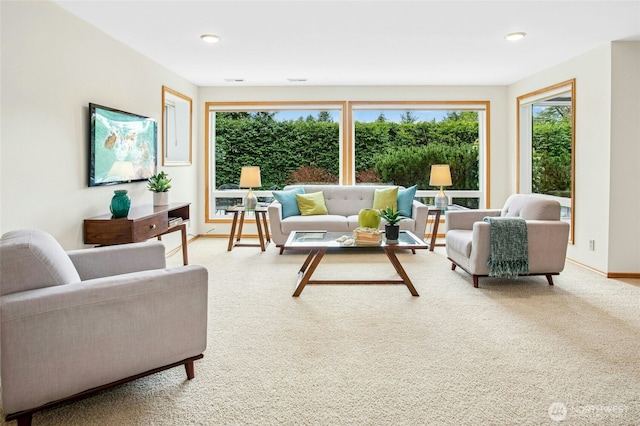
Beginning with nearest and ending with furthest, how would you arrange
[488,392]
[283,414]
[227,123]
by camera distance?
[283,414] → [488,392] → [227,123]

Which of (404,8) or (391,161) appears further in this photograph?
(391,161)

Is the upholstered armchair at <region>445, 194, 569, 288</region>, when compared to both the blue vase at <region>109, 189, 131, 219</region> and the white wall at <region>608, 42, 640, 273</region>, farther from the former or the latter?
the blue vase at <region>109, 189, 131, 219</region>

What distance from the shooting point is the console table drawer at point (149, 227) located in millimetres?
3877

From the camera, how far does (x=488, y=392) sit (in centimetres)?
226

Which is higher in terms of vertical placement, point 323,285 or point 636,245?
point 636,245

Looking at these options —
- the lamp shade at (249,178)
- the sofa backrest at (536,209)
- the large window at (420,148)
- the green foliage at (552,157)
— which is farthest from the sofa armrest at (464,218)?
the lamp shade at (249,178)

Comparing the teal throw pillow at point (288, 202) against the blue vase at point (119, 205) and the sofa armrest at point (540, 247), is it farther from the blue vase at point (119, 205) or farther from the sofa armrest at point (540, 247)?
the sofa armrest at point (540, 247)

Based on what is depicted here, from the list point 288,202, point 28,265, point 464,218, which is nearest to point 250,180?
point 288,202

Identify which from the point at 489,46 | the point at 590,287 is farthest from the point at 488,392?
the point at 489,46

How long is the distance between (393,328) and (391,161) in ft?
14.9

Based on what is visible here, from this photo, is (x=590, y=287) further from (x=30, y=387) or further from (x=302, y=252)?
(x=30, y=387)

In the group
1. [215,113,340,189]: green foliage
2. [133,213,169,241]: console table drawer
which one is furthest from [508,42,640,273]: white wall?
[133,213,169,241]: console table drawer

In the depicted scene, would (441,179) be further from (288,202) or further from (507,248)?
(507,248)

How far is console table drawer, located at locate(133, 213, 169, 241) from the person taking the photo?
388 cm
